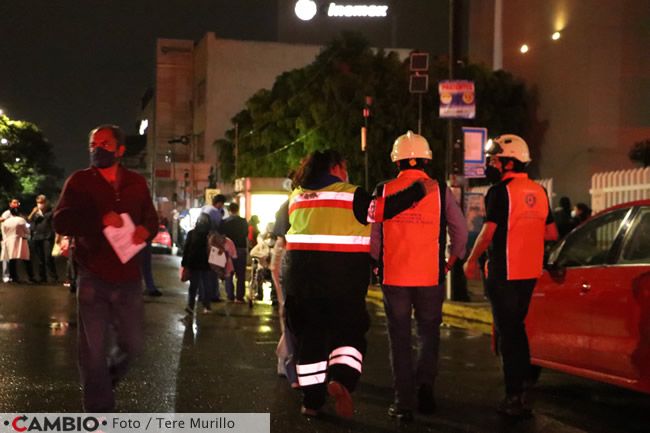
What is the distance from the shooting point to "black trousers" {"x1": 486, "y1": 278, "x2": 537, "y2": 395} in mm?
6137

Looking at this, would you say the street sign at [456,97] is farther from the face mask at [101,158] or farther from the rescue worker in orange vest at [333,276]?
the face mask at [101,158]

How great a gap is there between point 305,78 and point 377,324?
25.7 meters

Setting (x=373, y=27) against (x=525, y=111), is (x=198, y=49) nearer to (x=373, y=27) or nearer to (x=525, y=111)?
(x=373, y=27)

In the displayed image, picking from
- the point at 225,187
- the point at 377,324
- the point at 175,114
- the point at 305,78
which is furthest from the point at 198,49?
the point at 377,324

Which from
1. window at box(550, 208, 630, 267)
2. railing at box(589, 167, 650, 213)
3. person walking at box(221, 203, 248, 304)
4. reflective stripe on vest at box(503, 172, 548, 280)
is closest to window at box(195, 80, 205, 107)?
person walking at box(221, 203, 248, 304)

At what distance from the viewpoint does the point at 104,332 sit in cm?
519

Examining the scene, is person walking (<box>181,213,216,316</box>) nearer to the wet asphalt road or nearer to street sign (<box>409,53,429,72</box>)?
the wet asphalt road

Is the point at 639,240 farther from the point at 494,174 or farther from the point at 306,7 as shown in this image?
the point at 306,7

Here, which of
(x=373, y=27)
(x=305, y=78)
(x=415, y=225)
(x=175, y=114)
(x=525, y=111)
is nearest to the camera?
(x=415, y=225)

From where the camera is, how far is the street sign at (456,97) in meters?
13.9

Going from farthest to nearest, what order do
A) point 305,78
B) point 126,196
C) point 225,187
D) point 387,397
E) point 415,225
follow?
1. point 225,187
2. point 305,78
3. point 387,397
4. point 415,225
5. point 126,196

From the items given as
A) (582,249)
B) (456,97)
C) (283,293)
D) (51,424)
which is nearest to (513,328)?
(283,293)

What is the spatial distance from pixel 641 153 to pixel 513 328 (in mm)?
19661

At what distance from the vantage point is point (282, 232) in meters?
6.39
